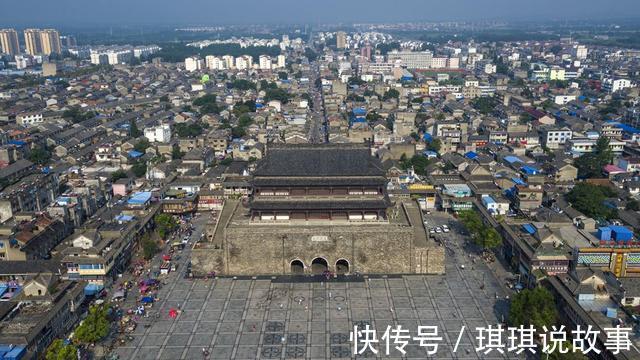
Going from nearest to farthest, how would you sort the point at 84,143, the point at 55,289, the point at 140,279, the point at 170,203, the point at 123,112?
1. the point at 55,289
2. the point at 140,279
3. the point at 170,203
4. the point at 84,143
5. the point at 123,112

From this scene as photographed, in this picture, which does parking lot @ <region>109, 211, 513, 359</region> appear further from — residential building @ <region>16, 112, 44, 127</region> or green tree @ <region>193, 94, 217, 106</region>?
green tree @ <region>193, 94, 217, 106</region>

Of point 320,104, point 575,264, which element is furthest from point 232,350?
point 320,104

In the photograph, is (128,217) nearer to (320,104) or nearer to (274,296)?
(274,296)

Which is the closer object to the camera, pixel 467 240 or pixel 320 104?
pixel 467 240

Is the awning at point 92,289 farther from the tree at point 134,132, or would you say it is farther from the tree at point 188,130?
the tree at point 134,132

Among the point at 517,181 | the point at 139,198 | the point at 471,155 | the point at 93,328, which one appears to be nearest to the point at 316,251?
the point at 93,328
